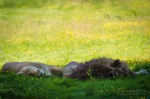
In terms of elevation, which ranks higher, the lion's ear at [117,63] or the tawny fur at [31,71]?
the lion's ear at [117,63]

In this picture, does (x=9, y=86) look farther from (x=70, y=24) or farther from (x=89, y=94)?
(x=70, y=24)

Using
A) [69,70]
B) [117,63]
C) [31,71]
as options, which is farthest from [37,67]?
[117,63]

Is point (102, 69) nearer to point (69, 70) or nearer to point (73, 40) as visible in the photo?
point (69, 70)

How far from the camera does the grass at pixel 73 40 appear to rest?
560 inches

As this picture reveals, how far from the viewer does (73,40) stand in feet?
113

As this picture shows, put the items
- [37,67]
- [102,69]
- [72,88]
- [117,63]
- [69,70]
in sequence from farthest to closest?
1. [37,67]
2. [69,70]
3. [102,69]
4. [117,63]
5. [72,88]

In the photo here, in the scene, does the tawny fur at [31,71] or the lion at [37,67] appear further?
the lion at [37,67]

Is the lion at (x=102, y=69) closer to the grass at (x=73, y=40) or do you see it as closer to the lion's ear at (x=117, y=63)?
the lion's ear at (x=117, y=63)

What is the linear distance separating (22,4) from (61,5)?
3.83 meters

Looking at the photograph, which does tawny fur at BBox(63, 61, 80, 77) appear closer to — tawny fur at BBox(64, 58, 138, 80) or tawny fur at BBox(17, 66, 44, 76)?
tawny fur at BBox(64, 58, 138, 80)

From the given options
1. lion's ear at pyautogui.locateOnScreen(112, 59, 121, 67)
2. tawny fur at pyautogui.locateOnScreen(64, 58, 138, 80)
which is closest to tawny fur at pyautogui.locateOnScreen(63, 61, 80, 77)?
tawny fur at pyautogui.locateOnScreen(64, 58, 138, 80)

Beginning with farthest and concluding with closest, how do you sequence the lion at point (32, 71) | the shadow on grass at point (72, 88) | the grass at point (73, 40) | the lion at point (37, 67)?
1. the lion at point (37, 67)
2. the lion at point (32, 71)
3. the grass at point (73, 40)
4. the shadow on grass at point (72, 88)

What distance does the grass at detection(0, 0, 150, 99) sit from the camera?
14219 millimetres

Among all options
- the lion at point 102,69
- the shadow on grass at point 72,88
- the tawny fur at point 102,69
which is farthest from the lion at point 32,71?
the tawny fur at point 102,69
